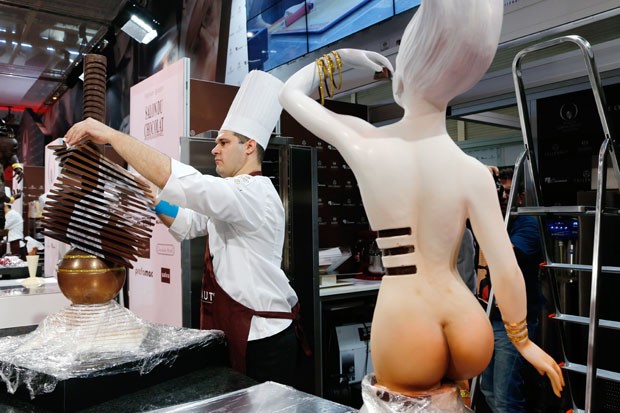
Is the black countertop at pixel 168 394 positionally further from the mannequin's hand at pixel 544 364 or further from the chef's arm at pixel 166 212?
the chef's arm at pixel 166 212

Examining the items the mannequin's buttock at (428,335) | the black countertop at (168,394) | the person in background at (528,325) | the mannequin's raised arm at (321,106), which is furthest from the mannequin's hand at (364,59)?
the person in background at (528,325)

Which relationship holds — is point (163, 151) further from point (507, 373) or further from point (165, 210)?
point (507, 373)

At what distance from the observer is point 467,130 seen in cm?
529

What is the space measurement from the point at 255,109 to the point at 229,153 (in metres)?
0.20

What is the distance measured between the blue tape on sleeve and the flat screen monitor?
2.38 meters

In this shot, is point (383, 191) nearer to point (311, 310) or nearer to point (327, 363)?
point (311, 310)

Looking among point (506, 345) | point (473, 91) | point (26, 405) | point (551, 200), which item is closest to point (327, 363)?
point (506, 345)

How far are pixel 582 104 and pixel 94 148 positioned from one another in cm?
321

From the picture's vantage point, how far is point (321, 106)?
953 mm

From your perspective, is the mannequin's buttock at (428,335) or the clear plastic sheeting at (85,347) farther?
the clear plastic sheeting at (85,347)

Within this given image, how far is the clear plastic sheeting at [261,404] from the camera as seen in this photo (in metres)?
1.06

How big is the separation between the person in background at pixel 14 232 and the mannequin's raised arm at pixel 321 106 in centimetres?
422

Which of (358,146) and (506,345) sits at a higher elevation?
(358,146)

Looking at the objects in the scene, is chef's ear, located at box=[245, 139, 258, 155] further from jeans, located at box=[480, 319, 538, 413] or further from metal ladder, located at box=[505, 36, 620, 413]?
jeans, located at box=[480, 319, 538, 413]
